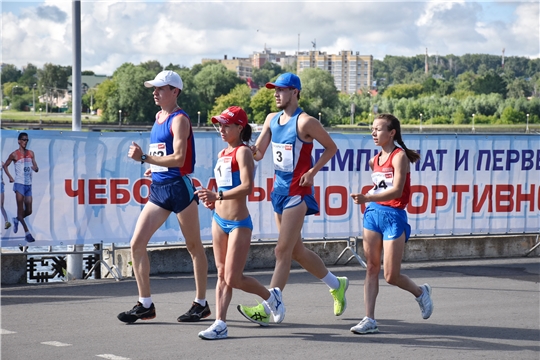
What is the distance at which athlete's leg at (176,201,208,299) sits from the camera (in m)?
7.74

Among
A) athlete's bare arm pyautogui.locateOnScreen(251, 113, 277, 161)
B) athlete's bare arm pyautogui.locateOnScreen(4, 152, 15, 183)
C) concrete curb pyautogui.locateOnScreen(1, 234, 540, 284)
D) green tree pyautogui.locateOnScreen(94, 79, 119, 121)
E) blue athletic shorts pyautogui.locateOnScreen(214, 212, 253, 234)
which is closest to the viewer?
blue athletic shorts pyautogui.locateOnScreen(214, 212, 253, 234)

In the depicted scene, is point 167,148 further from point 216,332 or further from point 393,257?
point 393,257

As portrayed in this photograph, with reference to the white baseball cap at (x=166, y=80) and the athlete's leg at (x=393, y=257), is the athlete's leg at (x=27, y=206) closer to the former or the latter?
the white baseball cap at (x=166, y=80)

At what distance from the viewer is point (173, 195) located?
7.67 metres

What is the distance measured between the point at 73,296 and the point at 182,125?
2.85 m

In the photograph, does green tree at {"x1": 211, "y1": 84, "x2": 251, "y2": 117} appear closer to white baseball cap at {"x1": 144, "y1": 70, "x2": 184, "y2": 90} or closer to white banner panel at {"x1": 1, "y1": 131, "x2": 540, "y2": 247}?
white banner panel at {"x1": 1, "y1": 131, "x2": 540, "y2": 247}

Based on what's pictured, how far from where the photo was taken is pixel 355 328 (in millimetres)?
7332

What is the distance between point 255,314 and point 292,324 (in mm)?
428

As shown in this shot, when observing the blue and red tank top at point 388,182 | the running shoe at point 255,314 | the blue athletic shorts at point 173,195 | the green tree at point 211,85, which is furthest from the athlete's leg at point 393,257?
the green tree at point 211,85

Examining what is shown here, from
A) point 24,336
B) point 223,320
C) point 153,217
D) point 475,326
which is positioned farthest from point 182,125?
point 475,326

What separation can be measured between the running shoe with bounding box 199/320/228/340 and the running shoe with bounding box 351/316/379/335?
1.14m

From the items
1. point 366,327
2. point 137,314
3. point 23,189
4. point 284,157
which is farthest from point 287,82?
point 23,189

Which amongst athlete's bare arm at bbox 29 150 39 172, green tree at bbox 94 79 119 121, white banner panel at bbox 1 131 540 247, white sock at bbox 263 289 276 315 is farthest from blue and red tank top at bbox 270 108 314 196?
green tree at bbox 94 79 119 121

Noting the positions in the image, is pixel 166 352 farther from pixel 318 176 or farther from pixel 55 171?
pixel 318 176
